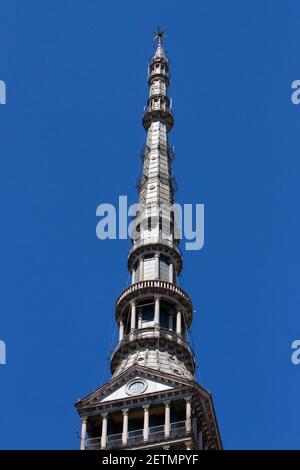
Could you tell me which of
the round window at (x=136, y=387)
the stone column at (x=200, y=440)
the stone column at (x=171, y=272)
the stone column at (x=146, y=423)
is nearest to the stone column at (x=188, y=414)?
the stone column at (x=200, y=440)

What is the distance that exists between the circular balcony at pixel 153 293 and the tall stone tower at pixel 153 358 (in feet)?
0.28

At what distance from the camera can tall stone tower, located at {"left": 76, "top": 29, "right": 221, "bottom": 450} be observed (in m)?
80.6

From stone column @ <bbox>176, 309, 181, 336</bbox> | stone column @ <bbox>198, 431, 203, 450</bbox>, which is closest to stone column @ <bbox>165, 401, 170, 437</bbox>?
stone column @ <bbox>198, 431, 203, 450</bbox>

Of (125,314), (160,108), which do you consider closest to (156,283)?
(125,314)

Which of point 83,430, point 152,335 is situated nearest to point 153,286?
point 152,335

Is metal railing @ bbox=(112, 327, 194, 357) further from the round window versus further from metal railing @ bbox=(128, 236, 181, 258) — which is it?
metal railing @ bbox=(128, 236, 181, 258)

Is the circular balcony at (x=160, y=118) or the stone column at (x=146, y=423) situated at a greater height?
the circular balcony at (x=160, y=118)

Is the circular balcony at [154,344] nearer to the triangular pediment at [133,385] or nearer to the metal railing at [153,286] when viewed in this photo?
the metal railing at [153,286]

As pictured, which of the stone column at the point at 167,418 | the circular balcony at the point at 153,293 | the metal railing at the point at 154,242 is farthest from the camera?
the metal railing at the point at 154,242

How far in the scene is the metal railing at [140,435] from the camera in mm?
79188

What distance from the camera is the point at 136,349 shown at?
89500 millimetres

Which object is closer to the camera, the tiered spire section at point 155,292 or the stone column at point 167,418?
the stone column at point 167,418

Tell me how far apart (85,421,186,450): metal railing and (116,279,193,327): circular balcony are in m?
15.7
